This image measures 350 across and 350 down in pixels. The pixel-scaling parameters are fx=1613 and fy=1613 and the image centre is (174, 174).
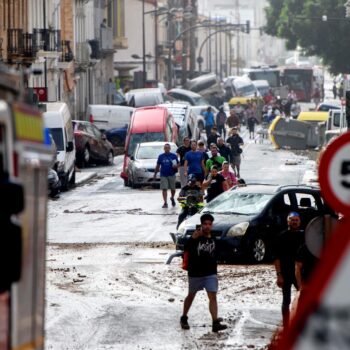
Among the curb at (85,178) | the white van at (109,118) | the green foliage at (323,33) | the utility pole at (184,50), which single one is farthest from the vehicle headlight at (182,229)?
the utility pole at (184,50)

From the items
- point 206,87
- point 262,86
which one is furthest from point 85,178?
point 262,86

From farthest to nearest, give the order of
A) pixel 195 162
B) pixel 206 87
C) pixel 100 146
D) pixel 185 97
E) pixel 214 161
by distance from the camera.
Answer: pixel 206 87, pixel 185 97, pixel 100 146, pixel 195 162, pixel 214 161

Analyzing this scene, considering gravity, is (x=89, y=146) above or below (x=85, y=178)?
above

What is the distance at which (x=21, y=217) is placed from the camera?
657cm

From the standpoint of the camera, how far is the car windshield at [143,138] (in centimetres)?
4536

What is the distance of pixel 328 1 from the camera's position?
108 metres

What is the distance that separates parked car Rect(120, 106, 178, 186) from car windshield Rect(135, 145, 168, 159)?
2.59 meters

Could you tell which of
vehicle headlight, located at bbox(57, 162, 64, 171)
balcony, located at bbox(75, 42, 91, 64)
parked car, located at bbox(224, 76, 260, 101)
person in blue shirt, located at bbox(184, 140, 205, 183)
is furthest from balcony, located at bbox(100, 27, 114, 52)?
person in blue shirt, located at bbox(184, 140, 205, 183)

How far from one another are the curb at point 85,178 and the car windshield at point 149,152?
2307 mm

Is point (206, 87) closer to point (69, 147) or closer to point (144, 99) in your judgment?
point (144, 99)

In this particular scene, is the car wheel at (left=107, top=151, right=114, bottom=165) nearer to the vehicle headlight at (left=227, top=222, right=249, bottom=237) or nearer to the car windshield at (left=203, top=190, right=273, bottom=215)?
the car windshield at (left=203, top=190, right=273, bottom=215)

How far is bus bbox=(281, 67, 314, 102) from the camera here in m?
118

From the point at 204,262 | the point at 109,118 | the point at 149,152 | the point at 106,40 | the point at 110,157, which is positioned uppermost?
the point at 106,40

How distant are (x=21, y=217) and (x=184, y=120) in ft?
151
